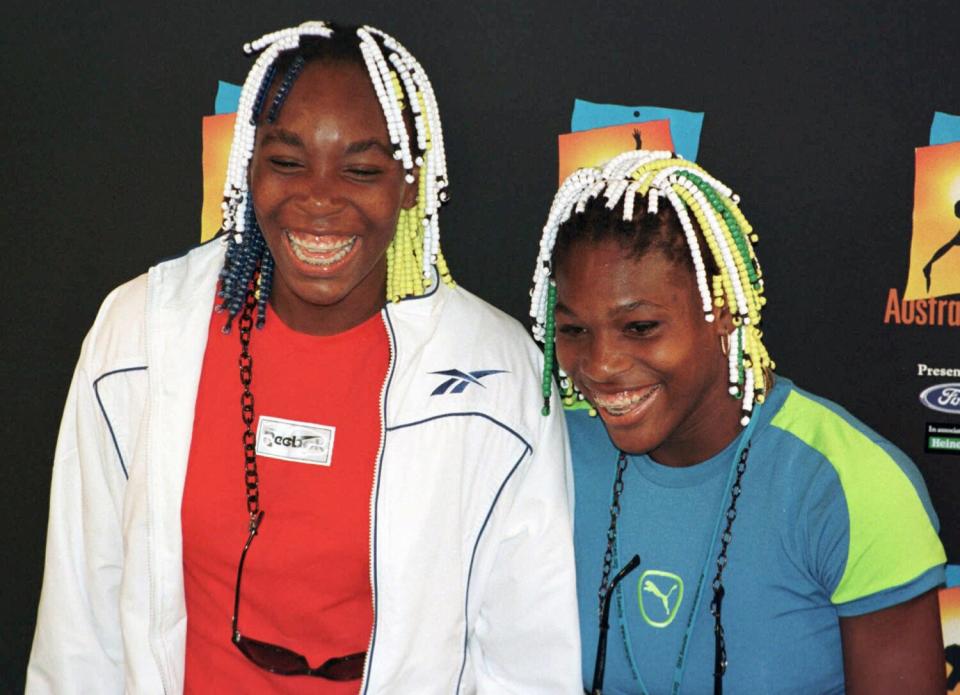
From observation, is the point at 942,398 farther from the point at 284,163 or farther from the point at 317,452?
the point at 284,163

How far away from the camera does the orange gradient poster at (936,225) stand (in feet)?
6.93

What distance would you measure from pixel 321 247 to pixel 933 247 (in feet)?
3.76

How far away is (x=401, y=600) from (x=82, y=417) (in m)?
0.63

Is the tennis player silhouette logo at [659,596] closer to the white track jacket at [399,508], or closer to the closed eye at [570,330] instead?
the white track jacket at [399,508]

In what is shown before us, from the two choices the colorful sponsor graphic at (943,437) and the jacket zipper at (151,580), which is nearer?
the jacket zipper at (151,580)

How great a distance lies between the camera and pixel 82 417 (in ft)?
6.39

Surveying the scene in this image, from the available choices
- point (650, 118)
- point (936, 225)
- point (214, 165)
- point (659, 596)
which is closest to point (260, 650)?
point (659, 596)

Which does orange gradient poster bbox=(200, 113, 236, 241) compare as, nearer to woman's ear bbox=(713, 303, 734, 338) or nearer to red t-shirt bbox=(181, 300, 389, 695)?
red t-shirt bbox=(181, 300, 389, 695)

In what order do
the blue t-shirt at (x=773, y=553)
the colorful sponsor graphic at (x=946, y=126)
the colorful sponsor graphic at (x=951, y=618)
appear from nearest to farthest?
the blue t-shirt at (x=773, y=553)
the colorful sponsor graphic at (x=946, y=126)
the colorful sponsor graphic at (x=951, y=618)

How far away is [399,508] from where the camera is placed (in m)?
1.82

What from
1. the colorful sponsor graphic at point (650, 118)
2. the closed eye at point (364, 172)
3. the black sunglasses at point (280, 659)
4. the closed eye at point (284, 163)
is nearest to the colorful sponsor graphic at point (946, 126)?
the colorful sponsor graphic at point (650, 118)

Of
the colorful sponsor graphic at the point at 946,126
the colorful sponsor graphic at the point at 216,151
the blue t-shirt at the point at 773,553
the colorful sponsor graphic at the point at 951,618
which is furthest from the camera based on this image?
the colorful sponsor graphic at the point at 216,151

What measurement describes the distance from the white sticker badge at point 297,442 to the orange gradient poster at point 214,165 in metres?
0.67

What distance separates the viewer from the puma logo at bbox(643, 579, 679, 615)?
73.2 inches
